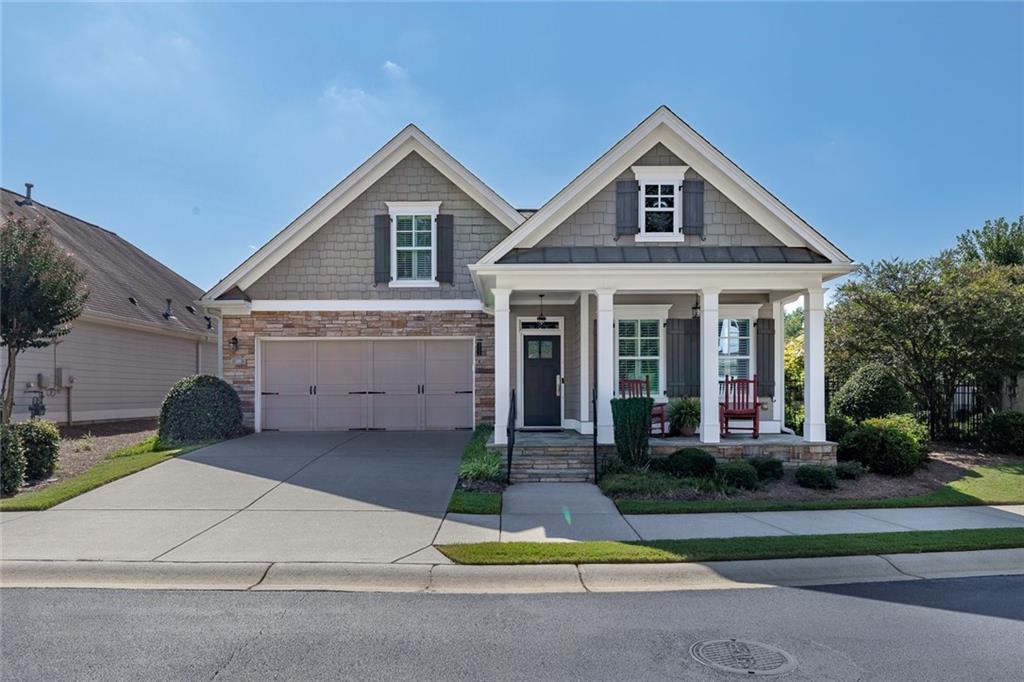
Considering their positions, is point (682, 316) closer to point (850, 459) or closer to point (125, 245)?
point (850, 459)

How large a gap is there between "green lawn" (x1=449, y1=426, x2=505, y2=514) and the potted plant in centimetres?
372

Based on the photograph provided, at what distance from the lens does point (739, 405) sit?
12.8m

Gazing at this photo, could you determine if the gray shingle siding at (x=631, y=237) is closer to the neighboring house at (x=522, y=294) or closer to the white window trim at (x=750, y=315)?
the neighboring house at (x=522, y=294)

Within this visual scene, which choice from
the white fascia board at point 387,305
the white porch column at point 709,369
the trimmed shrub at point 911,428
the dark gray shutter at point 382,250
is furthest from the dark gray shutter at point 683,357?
the dark gray shutter at point 382,250

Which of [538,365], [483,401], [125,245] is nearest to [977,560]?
[538,365]

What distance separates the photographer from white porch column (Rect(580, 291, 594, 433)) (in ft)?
43.3

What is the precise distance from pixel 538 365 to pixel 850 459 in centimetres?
643

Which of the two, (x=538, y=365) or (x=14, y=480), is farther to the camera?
(x=538, y=365)

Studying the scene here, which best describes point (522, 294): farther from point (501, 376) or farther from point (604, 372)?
point (604, 372)

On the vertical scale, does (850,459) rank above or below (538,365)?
below

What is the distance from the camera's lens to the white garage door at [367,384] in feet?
52.2

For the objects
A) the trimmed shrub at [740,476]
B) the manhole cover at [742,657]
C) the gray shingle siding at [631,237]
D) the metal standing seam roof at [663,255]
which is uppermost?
the gray shingle siding at [631,237]

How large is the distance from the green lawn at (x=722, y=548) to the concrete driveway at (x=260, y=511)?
0.74 meters

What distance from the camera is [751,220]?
484 inches
